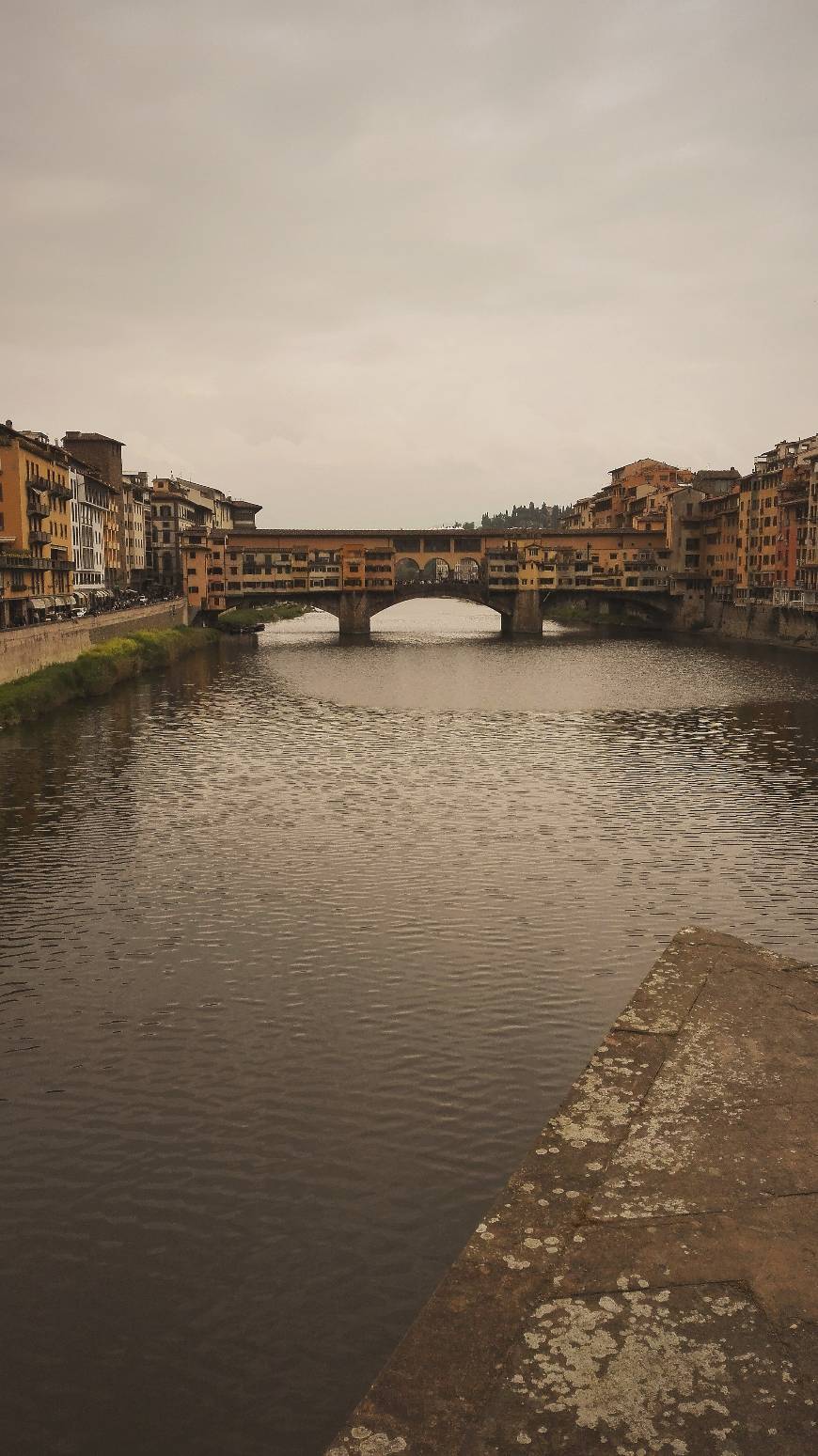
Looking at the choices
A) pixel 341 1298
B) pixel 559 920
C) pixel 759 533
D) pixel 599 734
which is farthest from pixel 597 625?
pixel 341 1298

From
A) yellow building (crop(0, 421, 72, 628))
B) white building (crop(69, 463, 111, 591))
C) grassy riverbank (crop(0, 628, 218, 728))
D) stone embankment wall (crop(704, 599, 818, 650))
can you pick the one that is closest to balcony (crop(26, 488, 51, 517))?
yellow building (crop(0, 421, 72, 628))

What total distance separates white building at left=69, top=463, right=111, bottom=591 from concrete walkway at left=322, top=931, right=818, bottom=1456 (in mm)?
93711

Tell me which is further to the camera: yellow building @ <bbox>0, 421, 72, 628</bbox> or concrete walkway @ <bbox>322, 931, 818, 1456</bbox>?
yellow building @ <bbox>0, 421, 72, 628</bbox>

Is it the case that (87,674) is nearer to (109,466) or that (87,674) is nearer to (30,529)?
(30,529)

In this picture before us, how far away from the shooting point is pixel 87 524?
10588cm

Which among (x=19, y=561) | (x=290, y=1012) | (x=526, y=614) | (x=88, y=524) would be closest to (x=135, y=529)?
(x=88, y=524)

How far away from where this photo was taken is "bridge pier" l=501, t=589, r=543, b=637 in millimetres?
125625

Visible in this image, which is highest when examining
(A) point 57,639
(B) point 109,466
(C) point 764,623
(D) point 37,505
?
(B) point 109,466

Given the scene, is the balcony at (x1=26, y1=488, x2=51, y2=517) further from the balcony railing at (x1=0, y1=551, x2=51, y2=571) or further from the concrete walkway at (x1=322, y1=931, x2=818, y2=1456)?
the concrete walkway at (x1=322, y1=931, x2=818, y2=1456)

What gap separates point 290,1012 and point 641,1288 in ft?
39.9

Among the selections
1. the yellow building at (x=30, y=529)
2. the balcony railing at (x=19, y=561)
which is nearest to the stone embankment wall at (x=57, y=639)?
the yellow building at (x=30, y=529)

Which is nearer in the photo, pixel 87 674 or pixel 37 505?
pixel 87 674

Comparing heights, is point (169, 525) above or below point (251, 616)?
above

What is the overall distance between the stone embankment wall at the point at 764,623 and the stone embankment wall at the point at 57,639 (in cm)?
5670
